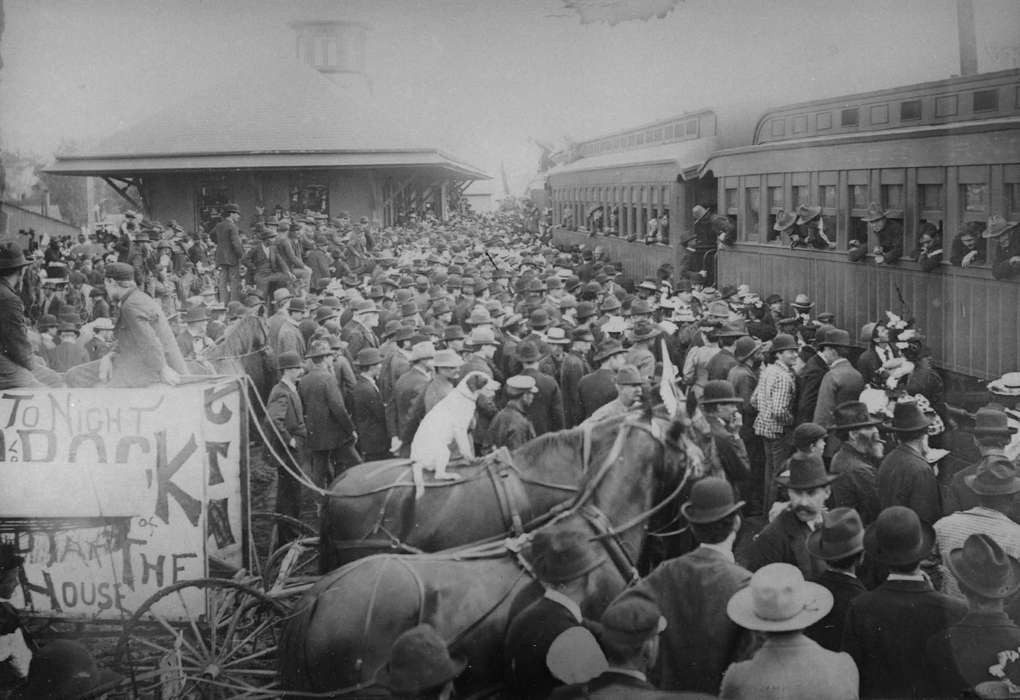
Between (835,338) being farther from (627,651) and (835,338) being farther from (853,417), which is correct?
(627,651)

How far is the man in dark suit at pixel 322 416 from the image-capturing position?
7512mm

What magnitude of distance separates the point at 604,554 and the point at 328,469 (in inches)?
149

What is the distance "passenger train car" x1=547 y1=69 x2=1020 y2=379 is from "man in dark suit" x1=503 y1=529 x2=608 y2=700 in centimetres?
520

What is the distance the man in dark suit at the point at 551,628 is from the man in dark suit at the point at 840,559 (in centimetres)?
106

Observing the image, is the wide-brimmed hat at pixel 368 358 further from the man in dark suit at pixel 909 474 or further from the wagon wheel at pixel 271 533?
the man in dark suit at pixel 909 474

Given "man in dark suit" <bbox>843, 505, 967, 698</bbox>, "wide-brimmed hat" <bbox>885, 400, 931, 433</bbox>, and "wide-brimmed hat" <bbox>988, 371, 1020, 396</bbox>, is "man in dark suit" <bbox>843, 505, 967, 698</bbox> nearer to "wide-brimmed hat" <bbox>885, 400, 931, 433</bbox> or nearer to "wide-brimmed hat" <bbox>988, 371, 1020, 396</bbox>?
"wide-brimmed hat" <bbox>885, 400, 931, 433</bbox>

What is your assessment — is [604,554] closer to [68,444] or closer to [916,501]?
[916,501]

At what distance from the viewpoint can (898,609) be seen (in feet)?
12.6

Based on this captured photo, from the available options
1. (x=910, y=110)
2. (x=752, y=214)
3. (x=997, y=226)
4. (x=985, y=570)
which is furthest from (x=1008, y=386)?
(x=752, y=214)

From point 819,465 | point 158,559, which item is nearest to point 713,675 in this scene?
point 819,465

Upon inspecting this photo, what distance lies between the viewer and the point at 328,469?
773 centimetres

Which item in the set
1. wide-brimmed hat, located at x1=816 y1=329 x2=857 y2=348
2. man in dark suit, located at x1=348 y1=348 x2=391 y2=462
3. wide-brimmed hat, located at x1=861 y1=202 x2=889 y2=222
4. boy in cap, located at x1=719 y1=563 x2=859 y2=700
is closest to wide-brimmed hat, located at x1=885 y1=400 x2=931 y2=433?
boy in cap, located at x1=719 y1=563 x2=859 y2=700

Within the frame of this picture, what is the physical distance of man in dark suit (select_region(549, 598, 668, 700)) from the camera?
3322 mm

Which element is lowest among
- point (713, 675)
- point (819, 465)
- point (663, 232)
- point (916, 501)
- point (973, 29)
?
point (713, 675)
